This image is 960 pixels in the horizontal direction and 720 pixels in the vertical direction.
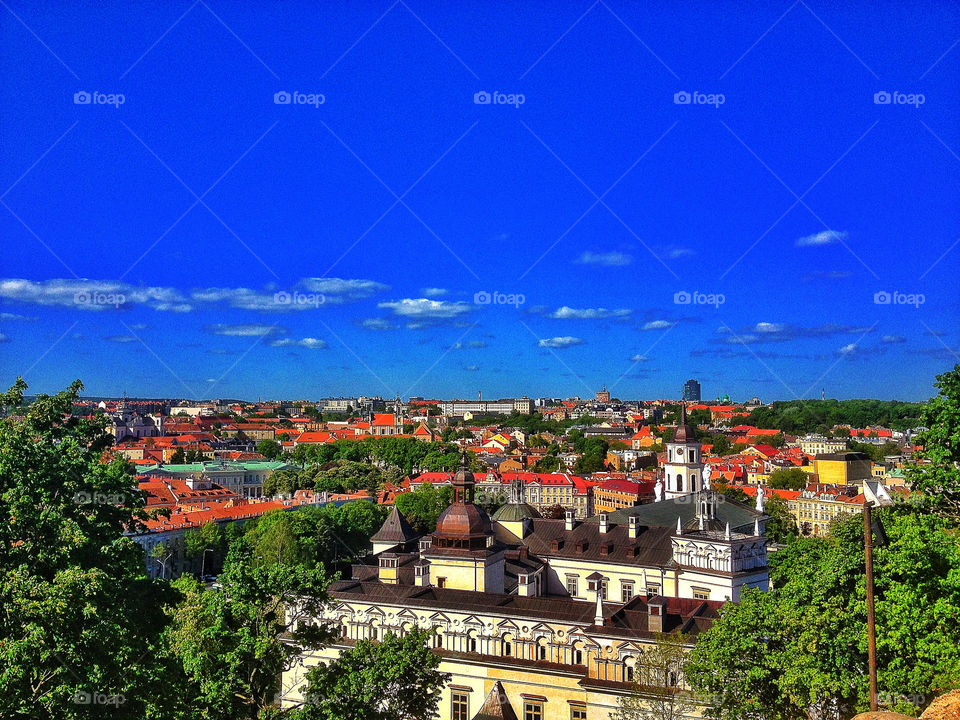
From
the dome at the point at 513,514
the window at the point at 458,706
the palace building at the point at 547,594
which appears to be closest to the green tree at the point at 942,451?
the palace building at the point at 547,594

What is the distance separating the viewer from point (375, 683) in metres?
19.0

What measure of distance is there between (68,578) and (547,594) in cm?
3414

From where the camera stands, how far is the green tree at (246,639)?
1727 centimetres

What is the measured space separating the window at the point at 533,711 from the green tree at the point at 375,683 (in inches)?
374

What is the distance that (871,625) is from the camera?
18797 mm

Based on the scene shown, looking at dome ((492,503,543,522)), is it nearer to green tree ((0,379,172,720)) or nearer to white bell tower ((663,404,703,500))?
white bell tower ((663,404,703,500))

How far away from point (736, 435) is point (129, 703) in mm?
156026

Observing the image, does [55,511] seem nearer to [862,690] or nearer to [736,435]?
[862,690]

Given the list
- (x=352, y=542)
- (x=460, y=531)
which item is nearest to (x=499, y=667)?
(x=460, y=531)

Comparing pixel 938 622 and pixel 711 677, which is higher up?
pixel 938 622

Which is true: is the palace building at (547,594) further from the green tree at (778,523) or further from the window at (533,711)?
the green tree at (778,523)

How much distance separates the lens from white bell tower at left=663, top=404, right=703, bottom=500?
5247 cm

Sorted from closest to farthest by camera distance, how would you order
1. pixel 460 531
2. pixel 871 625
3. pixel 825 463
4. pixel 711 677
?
pixel 871 625
pixel 711 677
pixel 460 531
pixel 825 463

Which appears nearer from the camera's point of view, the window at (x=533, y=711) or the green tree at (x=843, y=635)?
the green tree at (x=843, y=635)
